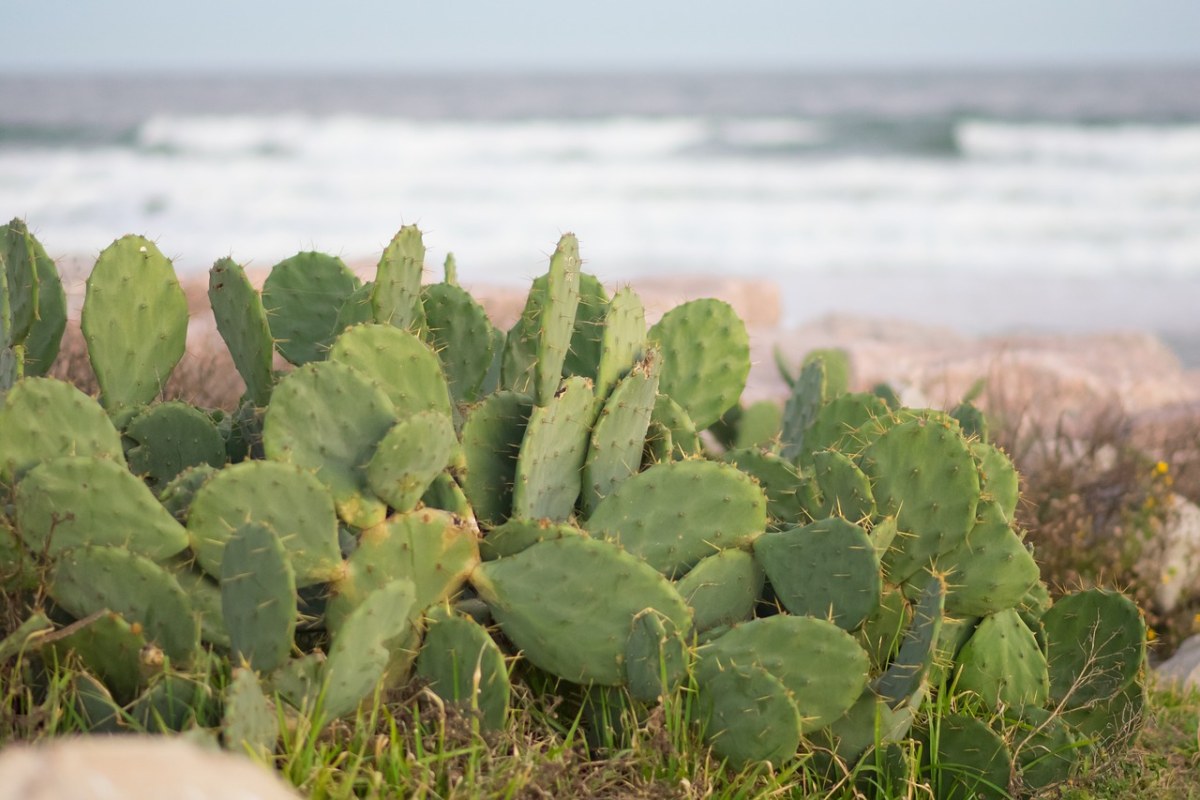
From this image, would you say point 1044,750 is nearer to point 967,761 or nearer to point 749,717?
point 967,761

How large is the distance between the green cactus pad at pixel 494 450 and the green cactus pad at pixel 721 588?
408 mm

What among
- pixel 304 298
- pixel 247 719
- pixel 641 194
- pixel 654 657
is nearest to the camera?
pixel 247 719

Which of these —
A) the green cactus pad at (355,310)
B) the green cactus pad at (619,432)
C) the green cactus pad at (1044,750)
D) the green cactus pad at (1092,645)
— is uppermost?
the green cactus pad at (355,310)

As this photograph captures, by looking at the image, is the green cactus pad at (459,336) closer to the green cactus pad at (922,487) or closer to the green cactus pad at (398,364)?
the green cactus pad at (398,364)

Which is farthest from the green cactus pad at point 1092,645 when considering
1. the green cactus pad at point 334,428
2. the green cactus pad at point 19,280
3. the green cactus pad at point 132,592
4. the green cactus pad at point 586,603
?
the green cactus pad at point 19,280

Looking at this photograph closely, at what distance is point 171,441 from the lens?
2521 millimetres

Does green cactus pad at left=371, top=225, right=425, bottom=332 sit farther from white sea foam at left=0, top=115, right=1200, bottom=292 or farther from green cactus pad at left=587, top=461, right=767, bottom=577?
white sea foam at left=0, top=115, right=1200, bottom=292

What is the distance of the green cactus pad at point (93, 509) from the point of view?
2088 mm

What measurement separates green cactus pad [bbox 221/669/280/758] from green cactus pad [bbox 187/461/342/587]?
27cm

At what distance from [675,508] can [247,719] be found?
36.3 inches

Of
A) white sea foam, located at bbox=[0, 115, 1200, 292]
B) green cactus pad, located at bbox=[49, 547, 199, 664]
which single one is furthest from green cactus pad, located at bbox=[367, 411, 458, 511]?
white sea foam, located at bbox=[0, 115, 1200, 292]

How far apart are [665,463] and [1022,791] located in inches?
37.6

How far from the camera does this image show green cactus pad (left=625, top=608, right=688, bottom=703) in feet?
7.05

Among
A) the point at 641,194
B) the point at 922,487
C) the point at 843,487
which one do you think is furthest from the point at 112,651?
the point at 641,194
